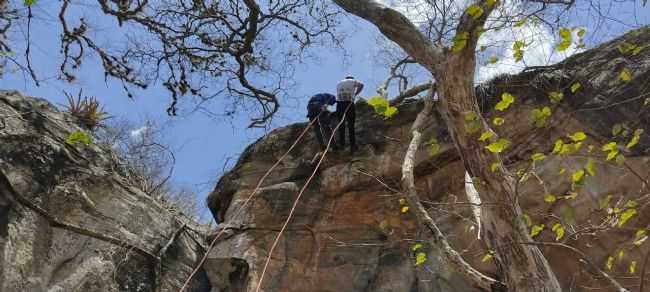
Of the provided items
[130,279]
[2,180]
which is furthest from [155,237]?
[2,180]

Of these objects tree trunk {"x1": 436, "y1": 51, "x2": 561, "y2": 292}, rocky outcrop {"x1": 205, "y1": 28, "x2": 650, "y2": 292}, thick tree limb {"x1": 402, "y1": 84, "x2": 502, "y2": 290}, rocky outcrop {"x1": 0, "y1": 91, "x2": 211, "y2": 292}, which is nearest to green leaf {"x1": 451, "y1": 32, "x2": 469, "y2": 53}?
tree trunk {"x1": 436, "y1": 51, "x2": 561, "y2": 292}

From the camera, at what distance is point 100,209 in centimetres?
748

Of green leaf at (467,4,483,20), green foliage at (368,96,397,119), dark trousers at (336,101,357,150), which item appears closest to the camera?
green foliage at (368,96,397,119)

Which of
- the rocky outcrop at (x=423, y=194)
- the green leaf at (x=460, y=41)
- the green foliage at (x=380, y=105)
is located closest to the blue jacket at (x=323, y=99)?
the rocky outcrop at (x=423, y=194)

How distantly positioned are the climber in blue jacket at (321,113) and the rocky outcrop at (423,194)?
40 cm

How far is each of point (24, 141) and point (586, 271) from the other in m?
6.79

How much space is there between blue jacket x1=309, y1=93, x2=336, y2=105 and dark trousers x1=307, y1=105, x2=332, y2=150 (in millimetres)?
104

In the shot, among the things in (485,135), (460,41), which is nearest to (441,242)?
(485,135)

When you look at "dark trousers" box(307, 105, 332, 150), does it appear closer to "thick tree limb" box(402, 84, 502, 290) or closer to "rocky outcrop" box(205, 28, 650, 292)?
"rocky outcrop" box(205, 28, 650, 292)

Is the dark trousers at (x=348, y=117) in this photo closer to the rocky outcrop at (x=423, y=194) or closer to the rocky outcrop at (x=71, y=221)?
the rocky outcrop at (x=423, y=194)

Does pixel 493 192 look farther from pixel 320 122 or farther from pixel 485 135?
pixel 320 122

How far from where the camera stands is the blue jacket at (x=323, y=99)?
7840mm

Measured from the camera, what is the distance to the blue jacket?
784cm

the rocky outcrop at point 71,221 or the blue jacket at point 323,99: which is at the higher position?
the blue jacket at point 323,99
